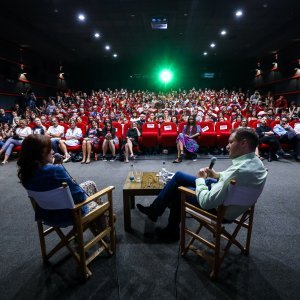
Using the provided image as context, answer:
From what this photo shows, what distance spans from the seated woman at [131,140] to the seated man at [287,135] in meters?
3.38

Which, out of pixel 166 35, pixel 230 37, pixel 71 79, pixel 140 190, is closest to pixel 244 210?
pixel 140 190

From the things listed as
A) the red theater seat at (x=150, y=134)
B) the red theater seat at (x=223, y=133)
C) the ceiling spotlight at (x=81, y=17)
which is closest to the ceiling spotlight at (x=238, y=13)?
the red theater seat at (x=223, y=133)

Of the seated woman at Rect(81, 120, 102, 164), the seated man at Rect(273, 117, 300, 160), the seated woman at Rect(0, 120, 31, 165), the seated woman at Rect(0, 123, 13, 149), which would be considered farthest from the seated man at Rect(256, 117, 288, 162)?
the seated woman at Rect(0, 123, 13, 149)

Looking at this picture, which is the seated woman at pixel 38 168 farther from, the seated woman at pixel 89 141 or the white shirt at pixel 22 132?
the white shirt at pixel 22 132

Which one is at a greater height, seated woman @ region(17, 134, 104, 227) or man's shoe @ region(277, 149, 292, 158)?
seated woman @ region(17, 134, 104, 227)

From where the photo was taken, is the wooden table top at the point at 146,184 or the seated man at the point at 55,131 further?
the seated man at the point at 55,131

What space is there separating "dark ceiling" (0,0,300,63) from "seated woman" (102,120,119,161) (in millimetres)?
3633

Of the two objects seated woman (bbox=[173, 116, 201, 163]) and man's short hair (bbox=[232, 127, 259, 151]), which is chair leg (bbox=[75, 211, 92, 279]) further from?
seated woman (bbox=[173, 116, 201, 163])

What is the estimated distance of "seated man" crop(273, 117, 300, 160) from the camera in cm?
533

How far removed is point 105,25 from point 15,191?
282 inches

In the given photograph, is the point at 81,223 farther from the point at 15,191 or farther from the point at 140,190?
the point at 15,191

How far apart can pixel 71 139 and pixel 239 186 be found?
4874 mm

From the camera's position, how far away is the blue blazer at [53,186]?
1.53 metres

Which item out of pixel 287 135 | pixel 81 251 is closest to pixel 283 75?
pixel 287 135
